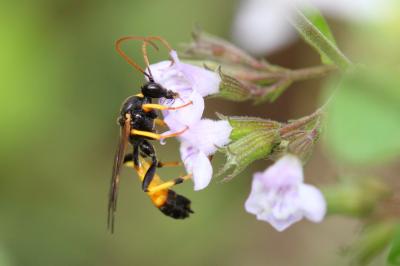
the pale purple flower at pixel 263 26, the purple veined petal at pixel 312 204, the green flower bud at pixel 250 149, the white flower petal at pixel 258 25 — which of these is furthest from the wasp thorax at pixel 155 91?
the white flower petal at pixel 258 25

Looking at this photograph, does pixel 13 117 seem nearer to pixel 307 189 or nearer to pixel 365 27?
pixel 365 27

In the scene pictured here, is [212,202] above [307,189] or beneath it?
beneath

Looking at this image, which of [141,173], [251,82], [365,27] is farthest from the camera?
[365,27]

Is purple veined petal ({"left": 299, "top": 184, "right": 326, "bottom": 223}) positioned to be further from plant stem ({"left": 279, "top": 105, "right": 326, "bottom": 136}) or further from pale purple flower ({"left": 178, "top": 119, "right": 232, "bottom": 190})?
pale purple flower ({"left": 178, "top": 119, "right": 232, "bottom": 190})

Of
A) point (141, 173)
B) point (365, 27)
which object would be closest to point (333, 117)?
point (141, 173)

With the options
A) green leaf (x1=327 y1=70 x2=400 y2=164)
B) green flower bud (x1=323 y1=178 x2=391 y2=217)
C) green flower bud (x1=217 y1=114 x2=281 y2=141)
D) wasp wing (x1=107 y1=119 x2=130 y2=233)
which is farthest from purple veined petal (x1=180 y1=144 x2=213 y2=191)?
green flower bud (x1=323 y1=178 x2=391 y2=217)
